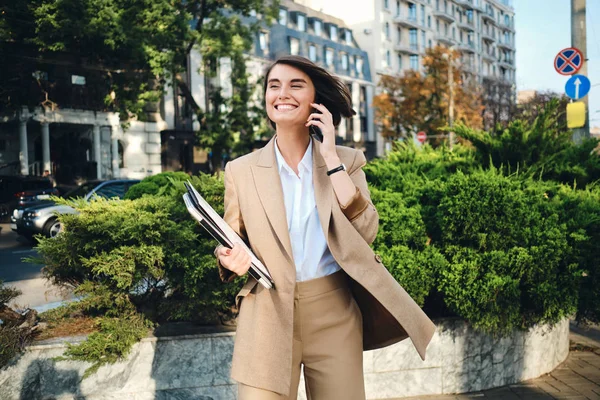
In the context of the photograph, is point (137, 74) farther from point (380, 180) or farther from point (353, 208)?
point (353, 208)

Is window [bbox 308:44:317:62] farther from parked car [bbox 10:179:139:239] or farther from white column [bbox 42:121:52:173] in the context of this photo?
parked car [bbox 10:179:139:239]

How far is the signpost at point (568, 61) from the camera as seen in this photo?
1131cm

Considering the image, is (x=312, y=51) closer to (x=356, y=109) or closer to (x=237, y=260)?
(x=356, y=109)

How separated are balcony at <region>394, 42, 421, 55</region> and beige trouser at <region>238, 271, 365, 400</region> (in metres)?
65.9

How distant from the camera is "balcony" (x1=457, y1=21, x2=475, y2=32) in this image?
77.4m

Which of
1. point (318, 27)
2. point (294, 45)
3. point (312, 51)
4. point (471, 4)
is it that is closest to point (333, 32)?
point (318, 27)

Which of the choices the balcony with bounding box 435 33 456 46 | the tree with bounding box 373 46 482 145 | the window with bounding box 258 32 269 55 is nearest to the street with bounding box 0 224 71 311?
the tree with bounding box 373 46 482 145

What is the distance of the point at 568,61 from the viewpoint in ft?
37.3

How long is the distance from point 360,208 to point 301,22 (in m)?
55.7

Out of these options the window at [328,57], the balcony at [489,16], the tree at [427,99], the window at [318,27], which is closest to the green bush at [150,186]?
the tree at [427,99]

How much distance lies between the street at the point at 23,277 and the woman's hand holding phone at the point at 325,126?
9.24 ft

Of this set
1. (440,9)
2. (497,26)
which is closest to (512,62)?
(497,26)

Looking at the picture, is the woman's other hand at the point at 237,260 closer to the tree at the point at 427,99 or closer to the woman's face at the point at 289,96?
the woman's face at the point at 289,96

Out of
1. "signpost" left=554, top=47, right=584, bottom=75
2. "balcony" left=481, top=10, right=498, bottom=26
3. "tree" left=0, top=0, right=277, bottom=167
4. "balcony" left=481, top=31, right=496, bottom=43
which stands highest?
"balcony" left=481, top=10, right=498, bottom=26
